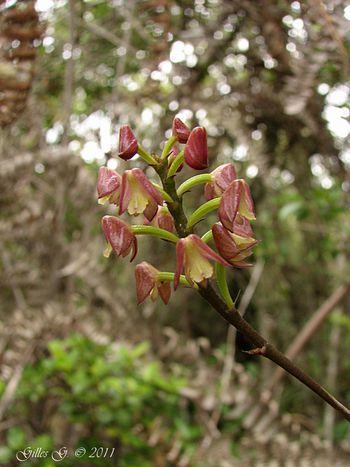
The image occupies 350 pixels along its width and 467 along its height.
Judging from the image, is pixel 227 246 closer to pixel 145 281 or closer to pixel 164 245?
pixel 145 281

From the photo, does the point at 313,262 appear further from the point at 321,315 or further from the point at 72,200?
the point at 72,200

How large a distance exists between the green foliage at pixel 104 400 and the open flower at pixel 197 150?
1.20 metres

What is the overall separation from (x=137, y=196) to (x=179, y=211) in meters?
0.05

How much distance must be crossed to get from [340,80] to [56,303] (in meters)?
1.24

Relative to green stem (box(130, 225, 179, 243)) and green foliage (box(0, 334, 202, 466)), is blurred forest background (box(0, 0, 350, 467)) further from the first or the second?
green stem (box(130, 225, 179, 243))

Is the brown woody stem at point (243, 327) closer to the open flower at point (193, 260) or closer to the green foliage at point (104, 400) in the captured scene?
the open flower at point (193, 260)

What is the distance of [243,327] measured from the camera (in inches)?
15.5

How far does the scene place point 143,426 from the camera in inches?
65.0

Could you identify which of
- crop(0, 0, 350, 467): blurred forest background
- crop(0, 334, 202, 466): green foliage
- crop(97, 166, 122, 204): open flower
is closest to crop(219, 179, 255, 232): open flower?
crop(97, 166, 122, 204): open flower

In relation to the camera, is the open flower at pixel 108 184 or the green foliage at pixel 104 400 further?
the green foliage at pixel 104 400

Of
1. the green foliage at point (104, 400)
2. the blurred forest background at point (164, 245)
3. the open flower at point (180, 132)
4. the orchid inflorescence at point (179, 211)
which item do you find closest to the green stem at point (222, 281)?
the orchid inflorescence at point (179, 211)

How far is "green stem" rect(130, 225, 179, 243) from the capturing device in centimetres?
42

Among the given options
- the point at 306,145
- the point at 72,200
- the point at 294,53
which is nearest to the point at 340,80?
the point at 294,53

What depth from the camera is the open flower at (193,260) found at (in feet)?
1.34
